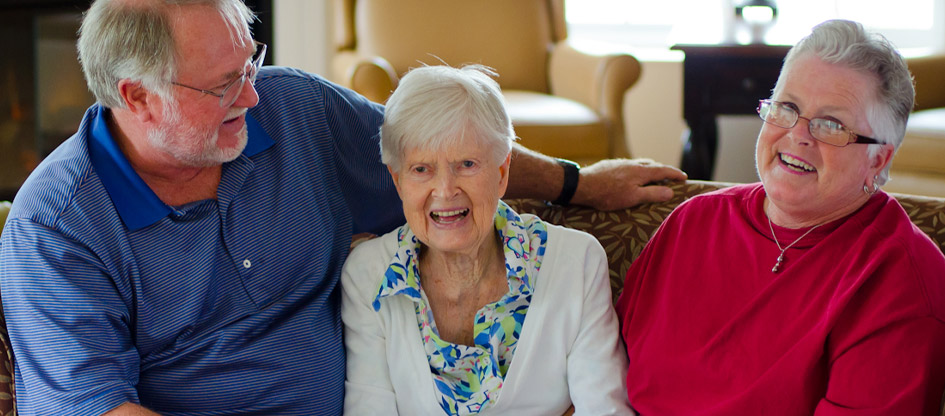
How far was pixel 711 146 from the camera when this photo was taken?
385 centimetres

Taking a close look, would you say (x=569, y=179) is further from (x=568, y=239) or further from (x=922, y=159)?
(x=922, y=159)

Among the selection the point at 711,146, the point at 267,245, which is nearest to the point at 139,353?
the point at 267,245

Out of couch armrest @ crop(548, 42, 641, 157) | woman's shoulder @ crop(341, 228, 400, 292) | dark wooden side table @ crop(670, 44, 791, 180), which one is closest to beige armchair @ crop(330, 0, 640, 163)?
couch armrest @ crop(548, 42, 641, 157)

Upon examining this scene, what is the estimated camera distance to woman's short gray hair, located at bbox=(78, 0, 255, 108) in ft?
5.00

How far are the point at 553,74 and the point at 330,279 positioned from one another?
2338 millimetres

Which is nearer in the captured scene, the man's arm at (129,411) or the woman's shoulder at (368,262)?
the man's arm at (129,411)

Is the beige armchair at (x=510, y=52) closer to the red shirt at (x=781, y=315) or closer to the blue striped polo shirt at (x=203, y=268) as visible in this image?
the blue striped polo shirt at (x=203, y=268)

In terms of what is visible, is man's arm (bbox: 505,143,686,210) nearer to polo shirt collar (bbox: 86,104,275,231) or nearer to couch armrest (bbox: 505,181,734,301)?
couch armrest (bbox: 505,181,734,301)

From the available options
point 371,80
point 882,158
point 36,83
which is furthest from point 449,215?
Result: point 36,83

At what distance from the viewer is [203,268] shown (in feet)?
5.22

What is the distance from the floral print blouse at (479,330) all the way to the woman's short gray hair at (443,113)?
182 millimetres

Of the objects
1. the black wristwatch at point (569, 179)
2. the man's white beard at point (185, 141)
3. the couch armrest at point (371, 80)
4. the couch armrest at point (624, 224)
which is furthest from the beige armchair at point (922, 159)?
the man's white beard at point (185, 141)

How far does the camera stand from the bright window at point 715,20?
176 inches

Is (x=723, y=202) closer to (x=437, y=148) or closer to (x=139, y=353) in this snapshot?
(x=437, y=148)
